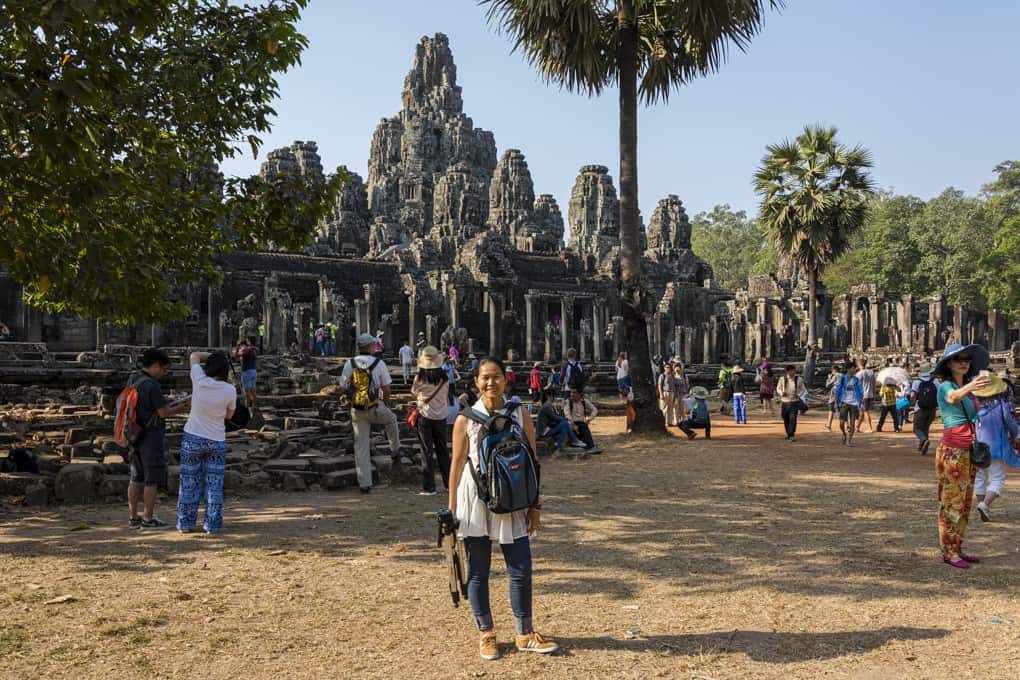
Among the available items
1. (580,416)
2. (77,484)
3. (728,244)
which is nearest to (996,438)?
(580,416)

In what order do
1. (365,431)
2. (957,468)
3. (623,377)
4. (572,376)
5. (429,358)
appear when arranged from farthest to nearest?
1. (623,377)
2. (572,376)
3. (365,431)
4. (429,358)
5. (957,468)

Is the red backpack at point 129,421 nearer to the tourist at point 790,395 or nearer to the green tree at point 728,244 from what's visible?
the tourist at point 790,395

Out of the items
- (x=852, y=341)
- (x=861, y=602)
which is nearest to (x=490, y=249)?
(x=852, y=341)

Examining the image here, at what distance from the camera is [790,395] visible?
44.0 ft

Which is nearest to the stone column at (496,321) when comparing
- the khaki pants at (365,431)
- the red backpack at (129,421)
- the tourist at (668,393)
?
the tourist at (668,393)

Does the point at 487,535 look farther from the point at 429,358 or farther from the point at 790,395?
the point at 790,395

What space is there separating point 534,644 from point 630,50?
39.5 feet

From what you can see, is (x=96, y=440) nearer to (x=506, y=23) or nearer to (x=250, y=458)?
(x=250, y=458)

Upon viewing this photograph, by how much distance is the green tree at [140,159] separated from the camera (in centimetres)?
602

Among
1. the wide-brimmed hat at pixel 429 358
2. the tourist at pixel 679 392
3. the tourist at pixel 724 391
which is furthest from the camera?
the tourist at pixel 724 391

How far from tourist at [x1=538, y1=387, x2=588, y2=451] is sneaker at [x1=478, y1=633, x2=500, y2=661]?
26.7 feet

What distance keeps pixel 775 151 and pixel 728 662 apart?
25.1 meters

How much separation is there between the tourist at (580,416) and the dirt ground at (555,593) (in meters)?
3.65

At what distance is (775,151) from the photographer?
26719mm
